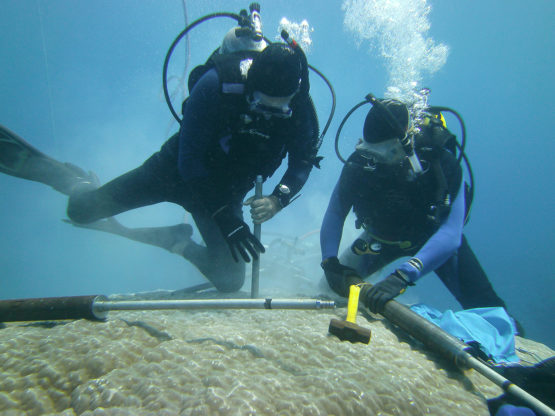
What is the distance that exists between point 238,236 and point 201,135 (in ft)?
4.20

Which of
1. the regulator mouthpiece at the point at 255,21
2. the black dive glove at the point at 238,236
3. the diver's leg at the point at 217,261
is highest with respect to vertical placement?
the regulator mouthpiece at the point at 255,21

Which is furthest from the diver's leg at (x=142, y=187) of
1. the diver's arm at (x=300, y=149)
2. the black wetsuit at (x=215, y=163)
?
the diver's arm at (x=300, y=149)

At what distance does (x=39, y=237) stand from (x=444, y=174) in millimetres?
46780

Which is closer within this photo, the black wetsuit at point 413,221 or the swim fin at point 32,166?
the black wetsuit at point 413,221

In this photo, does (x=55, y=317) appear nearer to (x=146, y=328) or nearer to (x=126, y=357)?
(x=146, y=328)

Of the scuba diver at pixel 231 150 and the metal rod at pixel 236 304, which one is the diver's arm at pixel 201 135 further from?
the metal rod at pixel 236 304

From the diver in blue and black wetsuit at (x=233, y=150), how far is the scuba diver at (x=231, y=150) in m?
0.01

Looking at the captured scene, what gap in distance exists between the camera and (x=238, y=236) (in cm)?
301

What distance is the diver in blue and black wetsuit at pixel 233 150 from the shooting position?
2.79m

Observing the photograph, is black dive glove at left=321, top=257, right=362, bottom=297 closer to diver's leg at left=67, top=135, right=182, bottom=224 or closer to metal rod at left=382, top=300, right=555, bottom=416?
metal rod at left=382, top=300, right=555, bottom=416

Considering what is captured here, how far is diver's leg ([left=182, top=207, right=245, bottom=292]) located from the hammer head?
109 inches

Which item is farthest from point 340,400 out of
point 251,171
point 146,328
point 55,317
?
point 251,171

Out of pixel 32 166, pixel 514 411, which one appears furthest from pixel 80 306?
pixel 32 166

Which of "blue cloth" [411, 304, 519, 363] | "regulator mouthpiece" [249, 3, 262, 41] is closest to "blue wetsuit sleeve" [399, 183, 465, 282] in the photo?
"blue cloth" [411, 304, 519, 363]
